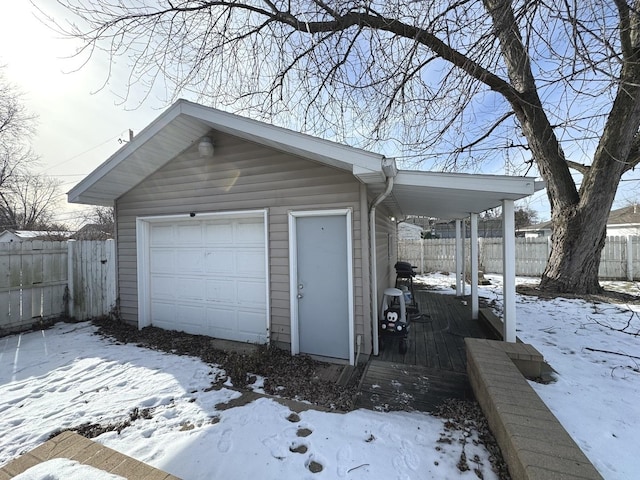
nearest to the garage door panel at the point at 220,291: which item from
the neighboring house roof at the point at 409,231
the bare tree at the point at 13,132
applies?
the bare tree at the point at 13,132

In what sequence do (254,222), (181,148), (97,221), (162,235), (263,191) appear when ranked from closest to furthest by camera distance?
(263,191)
(254,222)
(181,148)
(162,235)
(97,221)

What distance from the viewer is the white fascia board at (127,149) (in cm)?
413

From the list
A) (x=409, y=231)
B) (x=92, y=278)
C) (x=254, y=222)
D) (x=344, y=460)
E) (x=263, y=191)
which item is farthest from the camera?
(x=409, y=231)

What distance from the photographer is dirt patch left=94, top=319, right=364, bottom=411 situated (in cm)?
309

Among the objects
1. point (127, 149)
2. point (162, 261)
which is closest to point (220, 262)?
point (162, 261)

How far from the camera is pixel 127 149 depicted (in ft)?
14.7

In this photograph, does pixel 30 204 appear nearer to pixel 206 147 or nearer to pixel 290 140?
pixel 206 147

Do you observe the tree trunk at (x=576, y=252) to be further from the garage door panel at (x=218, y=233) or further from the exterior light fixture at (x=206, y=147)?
the exterior light fixture at (x=206, y=147)

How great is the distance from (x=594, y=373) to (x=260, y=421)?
387 cm

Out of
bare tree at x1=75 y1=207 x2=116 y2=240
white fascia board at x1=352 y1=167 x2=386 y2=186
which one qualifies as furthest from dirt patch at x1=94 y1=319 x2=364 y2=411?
bare tree at x1=75 y1=207 x2=116 y2=240

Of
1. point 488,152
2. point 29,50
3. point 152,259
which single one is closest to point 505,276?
point 488,152

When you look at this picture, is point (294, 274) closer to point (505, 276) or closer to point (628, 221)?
point (505, 276)

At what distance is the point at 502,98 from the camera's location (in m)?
5.97

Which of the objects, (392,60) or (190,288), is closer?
(392,60)
